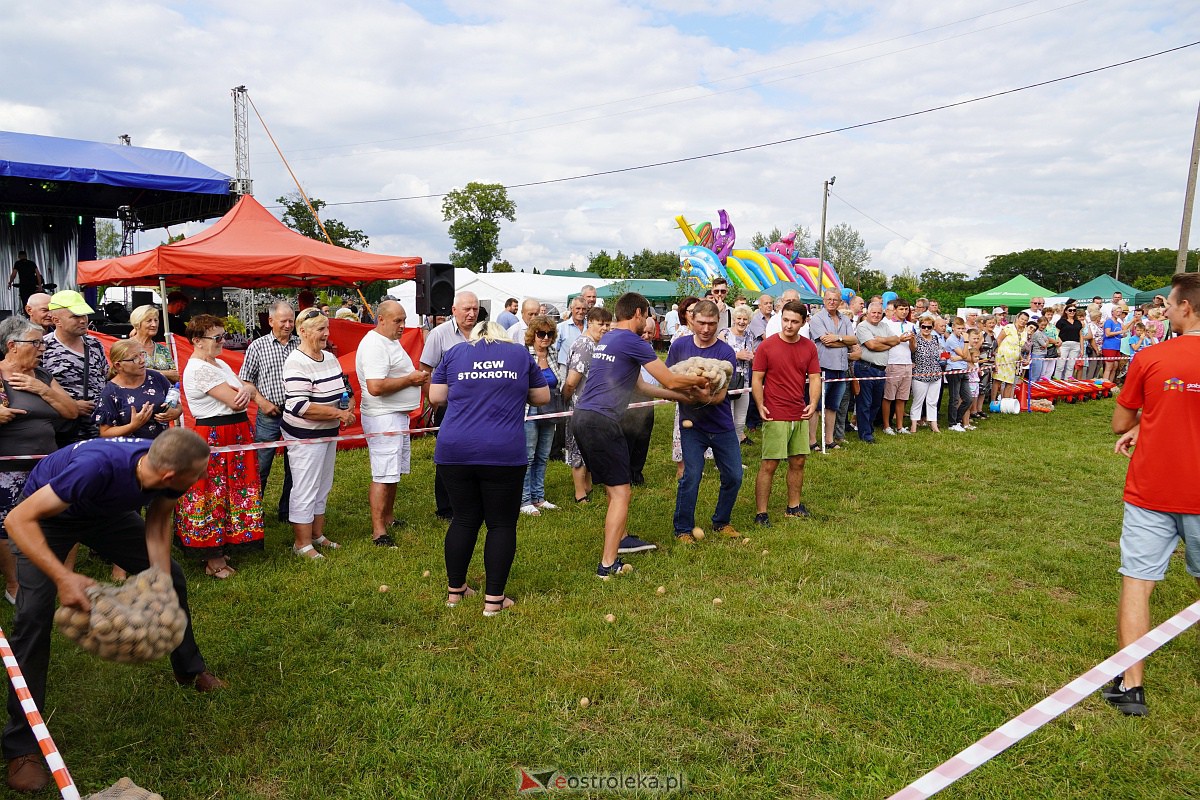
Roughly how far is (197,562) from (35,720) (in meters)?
3.07

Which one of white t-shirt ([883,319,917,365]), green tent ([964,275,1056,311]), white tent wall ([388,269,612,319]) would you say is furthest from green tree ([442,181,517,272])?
white t-shirt ([883,319,917,365])

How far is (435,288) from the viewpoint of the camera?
29.4 ft

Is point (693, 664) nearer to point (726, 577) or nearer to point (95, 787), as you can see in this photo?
point (726, 577)

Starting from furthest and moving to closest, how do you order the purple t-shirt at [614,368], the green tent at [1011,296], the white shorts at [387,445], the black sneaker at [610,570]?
1. the green tent at [1011,296]
2. the white shorts at [387,445]
3. the black sneaker at [610,570]
4. the purple t-shirt at [614,368]

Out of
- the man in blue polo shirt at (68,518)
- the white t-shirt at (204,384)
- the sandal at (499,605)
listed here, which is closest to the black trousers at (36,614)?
the man in blue polo shirt at (68,518)

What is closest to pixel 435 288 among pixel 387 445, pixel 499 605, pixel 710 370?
pixel 387 445

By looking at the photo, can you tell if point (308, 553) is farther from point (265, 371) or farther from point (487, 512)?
point (487, 512)

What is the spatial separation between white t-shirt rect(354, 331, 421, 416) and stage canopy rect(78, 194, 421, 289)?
5.15 m

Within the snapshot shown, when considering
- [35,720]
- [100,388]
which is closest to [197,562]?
[100,388]

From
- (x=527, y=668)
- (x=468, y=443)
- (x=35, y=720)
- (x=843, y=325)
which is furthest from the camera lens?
(x=843, y=325)

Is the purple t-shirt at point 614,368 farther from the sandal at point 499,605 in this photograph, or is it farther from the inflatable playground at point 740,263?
the inflatable playground at point 740,263

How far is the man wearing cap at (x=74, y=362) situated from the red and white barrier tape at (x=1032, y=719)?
5290 mm

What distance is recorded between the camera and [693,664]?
4082 millimetres

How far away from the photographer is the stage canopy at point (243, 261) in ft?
31.6
